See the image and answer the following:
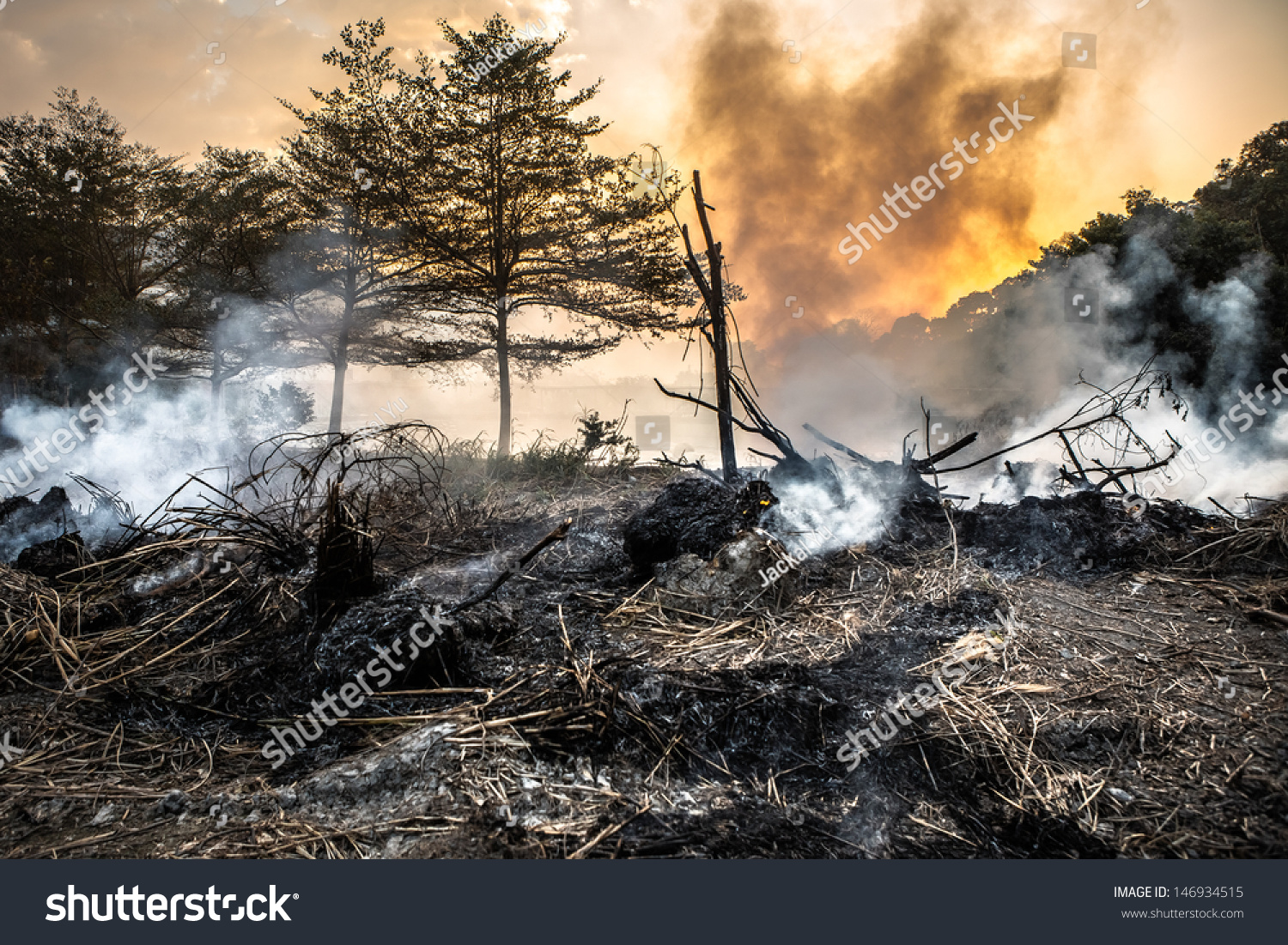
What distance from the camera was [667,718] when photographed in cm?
237

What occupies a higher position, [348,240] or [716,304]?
[348,240]

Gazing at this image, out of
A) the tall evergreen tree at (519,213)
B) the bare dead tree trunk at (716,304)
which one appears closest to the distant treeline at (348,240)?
the tall evergreen tree at (519,213)

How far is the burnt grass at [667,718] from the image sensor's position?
1.89 m

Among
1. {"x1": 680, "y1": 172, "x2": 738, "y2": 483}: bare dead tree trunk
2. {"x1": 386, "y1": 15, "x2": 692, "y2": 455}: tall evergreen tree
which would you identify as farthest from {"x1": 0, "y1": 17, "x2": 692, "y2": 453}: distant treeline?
{"x1": 680, "y1": 172, "x2": 738, "y2": 483}: bare dead tree trunk

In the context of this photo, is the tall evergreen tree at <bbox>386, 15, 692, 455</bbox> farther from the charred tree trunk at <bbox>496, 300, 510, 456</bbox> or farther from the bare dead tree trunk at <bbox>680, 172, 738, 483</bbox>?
the bare dead tree trunk at <bbox>680, 172, 738, 483</bbox>

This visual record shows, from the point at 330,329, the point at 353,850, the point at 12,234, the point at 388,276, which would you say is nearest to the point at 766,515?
the point at 353,850

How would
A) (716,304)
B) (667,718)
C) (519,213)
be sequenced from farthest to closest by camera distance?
(519,213)
(716,304)
(667,718)

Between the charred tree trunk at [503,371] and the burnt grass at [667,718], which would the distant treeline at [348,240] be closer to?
the charred tree trunk at [503,371]

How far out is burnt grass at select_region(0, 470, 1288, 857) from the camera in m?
1.89

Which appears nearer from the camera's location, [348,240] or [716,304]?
[716,304]

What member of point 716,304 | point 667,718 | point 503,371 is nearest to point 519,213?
point 503,371

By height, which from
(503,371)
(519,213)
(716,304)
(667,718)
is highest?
(519,213)

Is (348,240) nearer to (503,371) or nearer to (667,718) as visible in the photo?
(503,371)

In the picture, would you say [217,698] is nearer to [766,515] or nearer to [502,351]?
[766,515]
